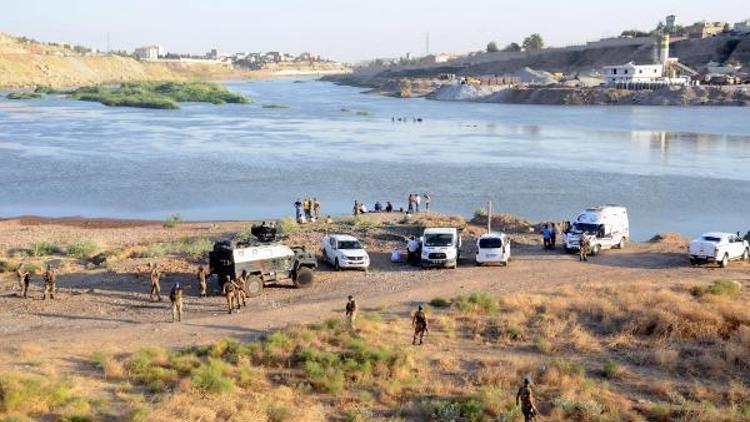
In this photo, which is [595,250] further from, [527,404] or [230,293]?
[527,404]

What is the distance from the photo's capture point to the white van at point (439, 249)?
2730cm

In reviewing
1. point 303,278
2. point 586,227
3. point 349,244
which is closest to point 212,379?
point 303,278

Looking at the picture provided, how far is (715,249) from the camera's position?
26891 millimetres

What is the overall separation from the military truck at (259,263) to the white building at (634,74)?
478 feet

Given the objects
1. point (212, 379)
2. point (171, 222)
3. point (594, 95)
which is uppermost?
point (594, 95)

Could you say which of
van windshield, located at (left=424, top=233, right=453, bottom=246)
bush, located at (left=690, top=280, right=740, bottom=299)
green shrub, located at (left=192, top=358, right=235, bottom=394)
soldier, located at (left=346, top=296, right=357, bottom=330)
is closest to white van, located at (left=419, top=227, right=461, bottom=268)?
van windshield, located at (left=424, top=233, right=453, bottom=246)

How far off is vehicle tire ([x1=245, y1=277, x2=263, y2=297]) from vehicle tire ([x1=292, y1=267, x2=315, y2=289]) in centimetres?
127

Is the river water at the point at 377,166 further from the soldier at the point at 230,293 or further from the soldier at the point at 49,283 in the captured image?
the soldier at the point at 230,293

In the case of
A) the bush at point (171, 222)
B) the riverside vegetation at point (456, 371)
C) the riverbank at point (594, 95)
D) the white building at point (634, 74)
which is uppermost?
the white building at point (634, 74)

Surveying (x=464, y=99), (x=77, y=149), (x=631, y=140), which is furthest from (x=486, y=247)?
(x=464, y=99)

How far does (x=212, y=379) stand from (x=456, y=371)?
199 inches

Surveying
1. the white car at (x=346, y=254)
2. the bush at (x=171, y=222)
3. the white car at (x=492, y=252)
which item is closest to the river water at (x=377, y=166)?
the bush at (x=171, y=222)

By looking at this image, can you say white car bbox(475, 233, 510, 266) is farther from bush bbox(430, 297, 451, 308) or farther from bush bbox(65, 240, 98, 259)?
bush bbox(65, 240, 98, 259)

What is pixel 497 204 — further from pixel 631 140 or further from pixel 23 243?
pixel 631 140
